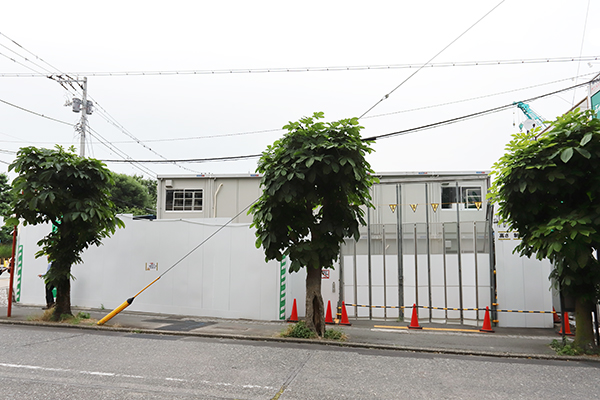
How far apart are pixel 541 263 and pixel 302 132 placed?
27.1ft

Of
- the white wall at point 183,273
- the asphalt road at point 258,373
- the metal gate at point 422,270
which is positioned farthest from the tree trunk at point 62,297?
the metal gate at point 422,270

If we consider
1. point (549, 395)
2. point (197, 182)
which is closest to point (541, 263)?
point (549, 395)

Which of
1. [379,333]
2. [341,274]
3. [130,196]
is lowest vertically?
[379,333]

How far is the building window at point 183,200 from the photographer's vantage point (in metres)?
22.5

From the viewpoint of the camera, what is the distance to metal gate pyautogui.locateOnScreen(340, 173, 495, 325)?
13.6m

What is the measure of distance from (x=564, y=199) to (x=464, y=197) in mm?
8226

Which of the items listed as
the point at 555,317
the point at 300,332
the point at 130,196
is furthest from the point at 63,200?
the point at 130,196

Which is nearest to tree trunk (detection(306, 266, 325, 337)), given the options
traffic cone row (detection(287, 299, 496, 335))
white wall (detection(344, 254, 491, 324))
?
traffic cone row (detection(287, 299, 496, 335))

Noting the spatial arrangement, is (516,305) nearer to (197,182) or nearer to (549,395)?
(549,395)

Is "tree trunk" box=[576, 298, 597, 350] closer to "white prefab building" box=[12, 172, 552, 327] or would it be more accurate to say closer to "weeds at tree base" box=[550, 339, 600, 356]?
"weeds at tree base" box=[550, 339, 600, 356]

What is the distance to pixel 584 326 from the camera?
9.14 meters

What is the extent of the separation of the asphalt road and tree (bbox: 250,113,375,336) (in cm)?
202

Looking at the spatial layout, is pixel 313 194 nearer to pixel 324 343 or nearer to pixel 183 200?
pixel 324 343

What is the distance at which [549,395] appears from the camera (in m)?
6.20
